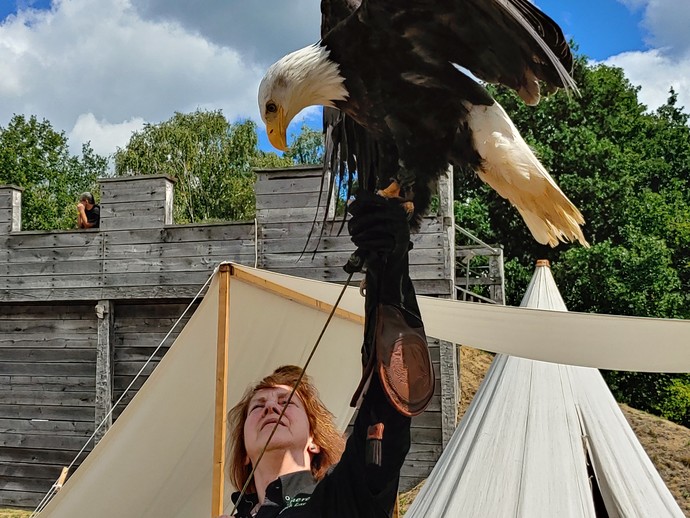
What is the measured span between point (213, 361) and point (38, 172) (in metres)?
16.8

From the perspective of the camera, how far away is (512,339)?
6.07 feet

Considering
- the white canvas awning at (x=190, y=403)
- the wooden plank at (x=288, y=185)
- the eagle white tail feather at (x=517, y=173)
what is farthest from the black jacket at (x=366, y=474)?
the wooden plank at (x=288, y=185)

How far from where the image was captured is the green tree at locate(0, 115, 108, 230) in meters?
16.6

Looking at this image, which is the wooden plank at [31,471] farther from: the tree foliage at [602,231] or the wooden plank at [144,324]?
the tree foliage at [602,231]

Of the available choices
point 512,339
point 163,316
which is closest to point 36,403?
point 163,316

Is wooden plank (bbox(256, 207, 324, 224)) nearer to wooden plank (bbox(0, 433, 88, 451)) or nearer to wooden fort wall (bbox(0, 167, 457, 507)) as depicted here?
wooden fort wall (bbox(0, 167, 457, 507))

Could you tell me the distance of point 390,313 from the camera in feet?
3.72

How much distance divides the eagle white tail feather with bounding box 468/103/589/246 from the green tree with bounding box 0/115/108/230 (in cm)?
1684

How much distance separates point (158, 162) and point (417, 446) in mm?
11516

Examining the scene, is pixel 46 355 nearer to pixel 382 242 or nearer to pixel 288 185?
pixel 288 185

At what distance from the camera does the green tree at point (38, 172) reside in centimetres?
1658

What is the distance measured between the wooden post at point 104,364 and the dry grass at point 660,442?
243 centimetres

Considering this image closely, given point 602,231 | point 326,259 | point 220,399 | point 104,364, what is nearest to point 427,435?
point 326,259

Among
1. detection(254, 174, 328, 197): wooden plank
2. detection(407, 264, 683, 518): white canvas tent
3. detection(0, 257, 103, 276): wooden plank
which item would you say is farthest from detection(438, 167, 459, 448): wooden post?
detection(0, 257, 103, 276): wooden plank
